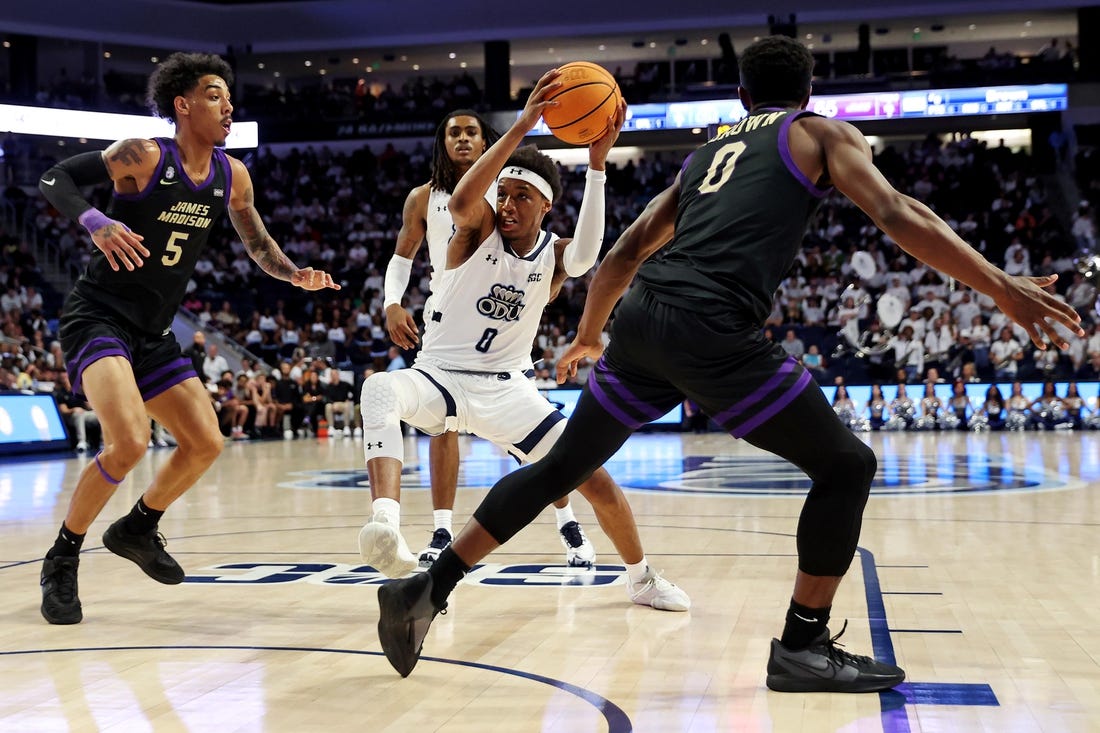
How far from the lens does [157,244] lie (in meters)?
4.82

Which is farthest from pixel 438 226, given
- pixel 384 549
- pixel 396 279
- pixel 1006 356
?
pixel 1006 356

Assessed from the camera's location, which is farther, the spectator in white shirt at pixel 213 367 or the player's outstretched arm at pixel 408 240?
the spectator in white shirt at pixel 213 367

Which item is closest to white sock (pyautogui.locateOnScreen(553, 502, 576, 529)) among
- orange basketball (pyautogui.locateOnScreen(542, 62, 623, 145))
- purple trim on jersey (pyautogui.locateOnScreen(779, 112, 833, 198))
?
orange basketball (pyautogui.locateOnScreen(542, 62, 623, 145))

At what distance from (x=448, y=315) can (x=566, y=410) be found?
13709 millimetres

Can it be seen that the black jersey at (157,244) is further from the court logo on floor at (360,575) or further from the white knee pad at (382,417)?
the court logo on floor at (360,575)

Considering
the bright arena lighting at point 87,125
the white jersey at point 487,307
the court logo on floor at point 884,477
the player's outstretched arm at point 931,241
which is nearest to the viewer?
the player's outstretched arm at point 931,241

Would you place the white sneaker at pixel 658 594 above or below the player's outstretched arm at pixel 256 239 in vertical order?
below

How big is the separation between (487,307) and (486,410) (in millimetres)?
502

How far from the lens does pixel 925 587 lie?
4.90m

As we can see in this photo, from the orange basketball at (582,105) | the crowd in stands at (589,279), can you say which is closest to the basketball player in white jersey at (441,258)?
the orange basketball at (582,105)

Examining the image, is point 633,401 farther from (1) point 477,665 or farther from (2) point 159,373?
(2) point 159,373

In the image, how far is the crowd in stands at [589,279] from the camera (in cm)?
1917

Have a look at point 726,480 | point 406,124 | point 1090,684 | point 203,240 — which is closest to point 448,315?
point 203,240

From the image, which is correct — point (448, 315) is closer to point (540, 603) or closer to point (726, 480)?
point (540, 603)
